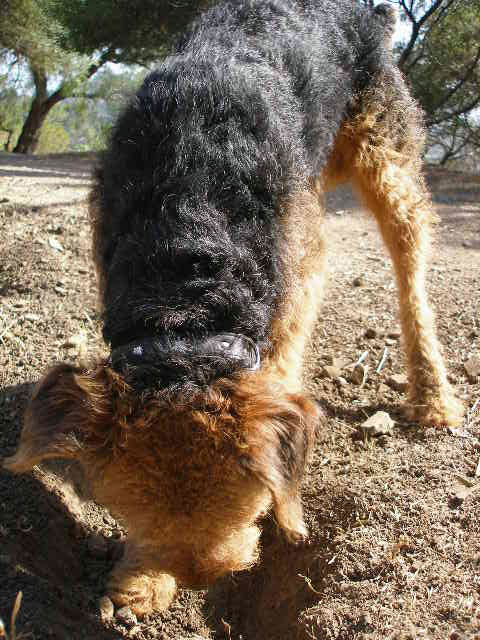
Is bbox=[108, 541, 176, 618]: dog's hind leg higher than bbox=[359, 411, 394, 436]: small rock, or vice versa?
bbox=[359, 411, 394, 436]: small rock

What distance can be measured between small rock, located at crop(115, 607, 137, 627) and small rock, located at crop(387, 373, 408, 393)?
1967 mm

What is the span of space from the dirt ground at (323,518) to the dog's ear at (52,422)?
18.9 inches

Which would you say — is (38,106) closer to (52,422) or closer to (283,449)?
(52,422)

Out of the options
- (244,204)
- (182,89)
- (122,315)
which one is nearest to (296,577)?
(122,315)

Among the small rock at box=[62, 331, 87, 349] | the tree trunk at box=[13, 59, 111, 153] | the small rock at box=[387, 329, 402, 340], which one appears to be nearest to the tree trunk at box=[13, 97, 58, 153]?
the tree trunk at box=[13, 59, 111, 153]

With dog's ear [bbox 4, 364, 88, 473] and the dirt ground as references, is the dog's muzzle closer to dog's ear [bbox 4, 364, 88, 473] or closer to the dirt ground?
dog's ear [bbox 4, 364, 88, 473]

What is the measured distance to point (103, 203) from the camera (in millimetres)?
2438

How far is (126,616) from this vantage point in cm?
231

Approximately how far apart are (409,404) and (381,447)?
0.42 m

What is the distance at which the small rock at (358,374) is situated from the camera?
348 centimetres

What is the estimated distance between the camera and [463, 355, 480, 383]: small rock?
11.4ft

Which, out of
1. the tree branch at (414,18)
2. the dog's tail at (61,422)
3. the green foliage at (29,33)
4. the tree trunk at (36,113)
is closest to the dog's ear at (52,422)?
the dog's tail at (61,422)

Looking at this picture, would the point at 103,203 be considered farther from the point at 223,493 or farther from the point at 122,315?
the point at 223,493

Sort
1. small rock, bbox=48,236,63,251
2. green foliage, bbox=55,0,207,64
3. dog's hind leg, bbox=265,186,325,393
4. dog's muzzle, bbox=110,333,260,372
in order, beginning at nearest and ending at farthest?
dog's muzzle, bbox=110,333,260,372, dog's hind leg, bbox=265,186,325,393, small rock, bbox=48,236,63,251, green foliage, bbox=55,0,207,64
